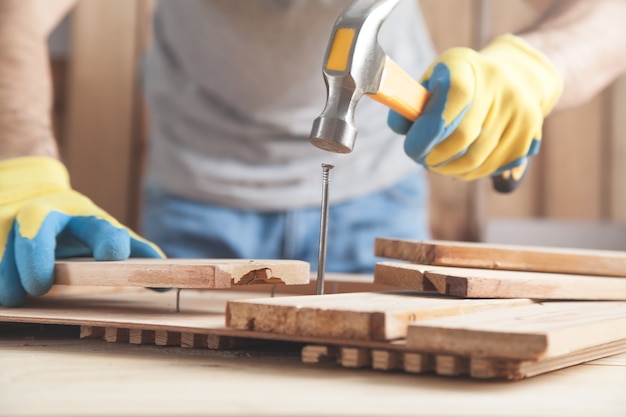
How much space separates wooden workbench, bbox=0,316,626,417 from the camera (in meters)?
0.56

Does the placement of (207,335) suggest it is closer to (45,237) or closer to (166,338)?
(166,338)

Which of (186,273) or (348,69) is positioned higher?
(348,69)

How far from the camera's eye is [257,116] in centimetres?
169

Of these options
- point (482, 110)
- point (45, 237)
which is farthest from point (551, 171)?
point (45, 237)

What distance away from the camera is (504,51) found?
3.90 ft

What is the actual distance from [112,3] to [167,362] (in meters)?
1.89

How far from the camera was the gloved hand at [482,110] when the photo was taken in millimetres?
1026

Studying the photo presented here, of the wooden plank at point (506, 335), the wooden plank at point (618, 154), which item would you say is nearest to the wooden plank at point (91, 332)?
the wooden plank at point (506, 335)

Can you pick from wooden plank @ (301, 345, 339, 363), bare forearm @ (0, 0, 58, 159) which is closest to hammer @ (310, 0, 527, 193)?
wooden plank @ (301, 345, 339, 363)

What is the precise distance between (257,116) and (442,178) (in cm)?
96

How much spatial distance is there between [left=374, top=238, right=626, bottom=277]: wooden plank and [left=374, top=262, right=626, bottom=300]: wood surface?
Result: 1 cm

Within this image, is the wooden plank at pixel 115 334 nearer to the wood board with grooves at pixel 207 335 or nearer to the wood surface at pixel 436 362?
the wood board with grooves at pixel 207 335

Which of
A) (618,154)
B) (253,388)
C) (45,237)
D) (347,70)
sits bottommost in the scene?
(253,388)

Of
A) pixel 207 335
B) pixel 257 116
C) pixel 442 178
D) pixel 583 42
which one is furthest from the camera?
pixel 442 178
